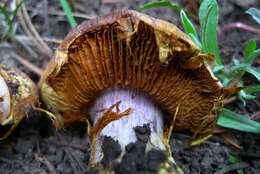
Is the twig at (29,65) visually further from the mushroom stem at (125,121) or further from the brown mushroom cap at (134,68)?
the mushroom stem at (125,121)

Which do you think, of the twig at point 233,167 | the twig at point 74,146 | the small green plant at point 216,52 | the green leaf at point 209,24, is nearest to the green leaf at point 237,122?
the small green plant at point 216,52

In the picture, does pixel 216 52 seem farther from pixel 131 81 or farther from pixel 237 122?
pixel 131 81

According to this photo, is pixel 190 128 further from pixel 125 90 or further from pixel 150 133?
pixel 125 90

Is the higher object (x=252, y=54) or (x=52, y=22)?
(x=52, y=22)

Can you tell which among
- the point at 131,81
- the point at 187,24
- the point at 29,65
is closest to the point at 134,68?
the point at 131,81

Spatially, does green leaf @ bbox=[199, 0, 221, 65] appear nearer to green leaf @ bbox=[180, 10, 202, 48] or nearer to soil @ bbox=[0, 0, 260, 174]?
green leaf @ bbox=[180, 10, 202, 48]

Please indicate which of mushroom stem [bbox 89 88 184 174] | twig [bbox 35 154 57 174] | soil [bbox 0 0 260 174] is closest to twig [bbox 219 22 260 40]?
soil [bbox 0 0 260 174]

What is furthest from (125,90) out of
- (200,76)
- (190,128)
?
(190,128)
